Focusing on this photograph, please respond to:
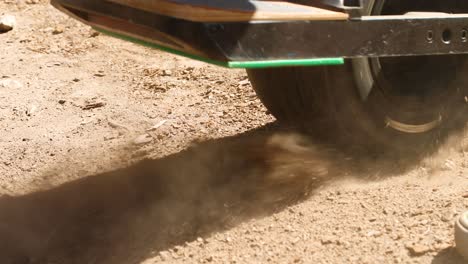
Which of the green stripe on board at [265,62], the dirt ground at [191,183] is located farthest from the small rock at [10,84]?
the green stripe on board at [265,62]

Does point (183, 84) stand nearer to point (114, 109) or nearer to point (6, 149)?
point (114, 109)

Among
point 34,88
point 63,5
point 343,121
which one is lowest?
point 34,88

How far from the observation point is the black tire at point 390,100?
13.3ft

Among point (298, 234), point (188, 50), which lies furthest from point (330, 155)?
point (188, 50)

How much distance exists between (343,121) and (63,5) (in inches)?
53.2

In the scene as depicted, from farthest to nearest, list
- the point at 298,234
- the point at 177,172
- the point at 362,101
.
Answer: the point at 177,172 → the point at 362,101 → the point at 298,234

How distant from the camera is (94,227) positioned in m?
4.21

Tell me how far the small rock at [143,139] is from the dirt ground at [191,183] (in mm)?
12

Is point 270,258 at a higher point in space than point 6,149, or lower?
higher

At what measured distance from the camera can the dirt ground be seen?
3707 millimetres

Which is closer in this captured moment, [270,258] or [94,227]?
[270,258]

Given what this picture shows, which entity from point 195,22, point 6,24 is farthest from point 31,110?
point 195,22

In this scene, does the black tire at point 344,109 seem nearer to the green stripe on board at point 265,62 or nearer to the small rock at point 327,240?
the green stripe on board at point 265,62

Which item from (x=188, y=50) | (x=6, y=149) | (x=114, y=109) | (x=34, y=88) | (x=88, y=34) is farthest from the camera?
(x=88, y=34)
